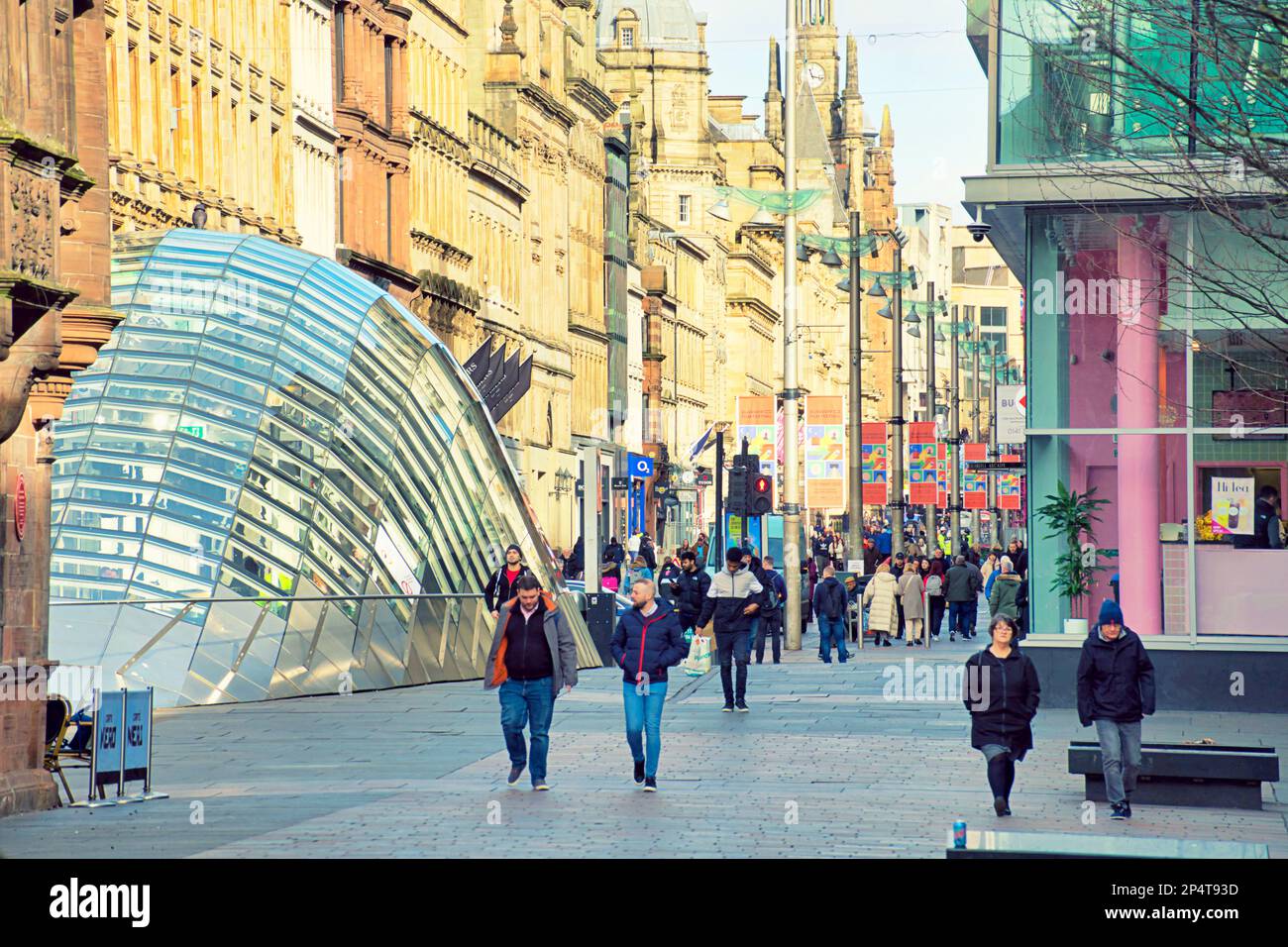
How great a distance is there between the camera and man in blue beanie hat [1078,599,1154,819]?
16156 mm

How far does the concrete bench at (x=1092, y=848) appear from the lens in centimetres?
973

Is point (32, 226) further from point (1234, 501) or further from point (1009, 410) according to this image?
point (1009, 410)

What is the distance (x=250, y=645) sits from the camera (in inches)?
1058

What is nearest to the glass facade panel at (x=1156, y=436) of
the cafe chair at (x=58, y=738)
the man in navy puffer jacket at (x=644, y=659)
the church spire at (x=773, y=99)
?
the man in navy puffer jacket at (x=644, y=659)

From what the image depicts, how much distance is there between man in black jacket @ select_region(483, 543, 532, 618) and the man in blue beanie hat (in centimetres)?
1003

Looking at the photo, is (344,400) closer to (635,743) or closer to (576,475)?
(635,743)

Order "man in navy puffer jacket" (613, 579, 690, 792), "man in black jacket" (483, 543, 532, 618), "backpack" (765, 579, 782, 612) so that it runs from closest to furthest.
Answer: "man in navy puffer jacket" (613, 579, 690, 792) < "man in black jacket" (483, 543, 532, 618) < "backpack" (765, 579, 782, 612)

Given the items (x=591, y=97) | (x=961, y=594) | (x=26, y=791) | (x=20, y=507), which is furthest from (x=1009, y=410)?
(x=591, y=97)

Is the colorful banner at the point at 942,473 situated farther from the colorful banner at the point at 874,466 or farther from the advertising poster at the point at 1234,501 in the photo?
the advertising poster at the point at 1234,501

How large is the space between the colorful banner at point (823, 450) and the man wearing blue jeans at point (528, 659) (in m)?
21.6

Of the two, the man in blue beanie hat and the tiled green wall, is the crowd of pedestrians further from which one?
the tiled green wall

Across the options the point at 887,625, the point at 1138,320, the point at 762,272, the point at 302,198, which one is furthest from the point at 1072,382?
the point at 762,272

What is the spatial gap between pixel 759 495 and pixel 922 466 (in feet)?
66.3

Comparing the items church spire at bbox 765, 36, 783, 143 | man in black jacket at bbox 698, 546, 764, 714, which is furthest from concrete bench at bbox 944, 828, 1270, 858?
church spire at bbox 765, 36, 783, 143
